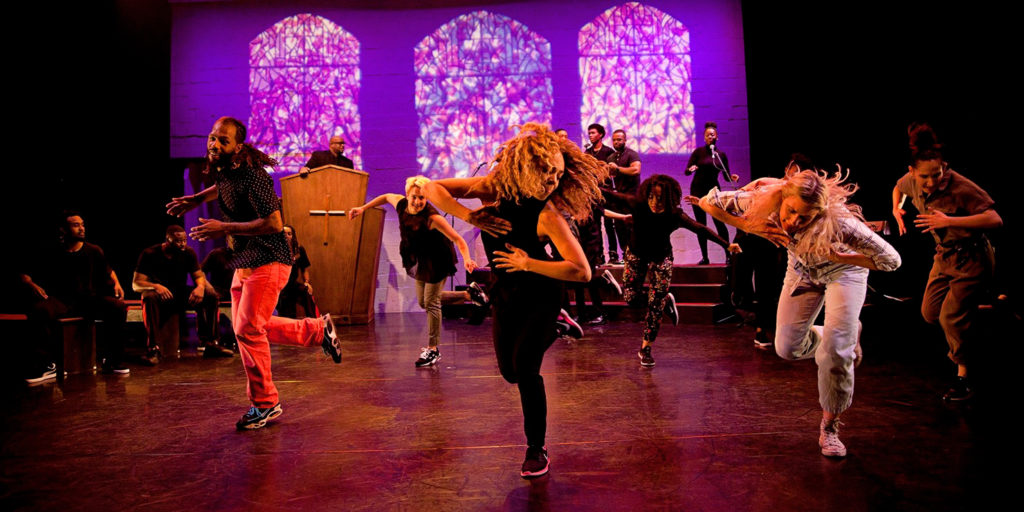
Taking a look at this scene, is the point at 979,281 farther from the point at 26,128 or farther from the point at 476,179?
the point at 26,128

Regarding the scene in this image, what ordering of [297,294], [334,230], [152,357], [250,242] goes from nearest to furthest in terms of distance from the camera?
1. [250,242]
2. [152,357]
3. [297,294]
4. [334,230]

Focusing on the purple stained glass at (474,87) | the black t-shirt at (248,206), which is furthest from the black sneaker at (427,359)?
the purple stained glass at (474,87)

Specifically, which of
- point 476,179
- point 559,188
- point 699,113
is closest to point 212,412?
point 476,179

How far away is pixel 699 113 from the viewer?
31.2 ft

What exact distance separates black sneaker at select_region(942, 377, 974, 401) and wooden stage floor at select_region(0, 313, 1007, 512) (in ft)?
0.25

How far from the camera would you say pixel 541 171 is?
8.11ft

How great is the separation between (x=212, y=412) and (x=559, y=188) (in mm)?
2614

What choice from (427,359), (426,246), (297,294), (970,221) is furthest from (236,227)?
(970,221)

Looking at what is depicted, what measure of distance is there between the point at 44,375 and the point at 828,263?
5392 millimetres

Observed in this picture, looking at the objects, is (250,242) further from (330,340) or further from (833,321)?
(833,321)

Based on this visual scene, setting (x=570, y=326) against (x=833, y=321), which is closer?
(x=833, y=321)

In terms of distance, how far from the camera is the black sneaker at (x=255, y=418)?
11.1 ft

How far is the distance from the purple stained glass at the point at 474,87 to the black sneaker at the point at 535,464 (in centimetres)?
737

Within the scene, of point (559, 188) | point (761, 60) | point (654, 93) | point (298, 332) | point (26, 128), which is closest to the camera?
point (559, 188)
